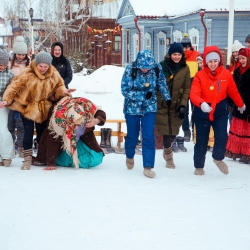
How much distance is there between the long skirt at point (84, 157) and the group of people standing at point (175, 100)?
0.44m

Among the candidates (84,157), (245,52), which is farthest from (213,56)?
(84,157)

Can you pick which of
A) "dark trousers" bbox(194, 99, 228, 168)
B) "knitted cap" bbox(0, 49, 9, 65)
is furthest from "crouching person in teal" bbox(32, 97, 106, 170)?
"dark trousers" bbox(194, 99, 228, 168)

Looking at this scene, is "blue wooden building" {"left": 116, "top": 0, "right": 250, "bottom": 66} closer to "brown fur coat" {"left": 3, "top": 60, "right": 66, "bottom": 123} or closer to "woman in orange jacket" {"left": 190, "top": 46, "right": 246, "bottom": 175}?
"woman in orange jacket" {"left": 190, "top": 46, "right": 246, "bottom": 175}

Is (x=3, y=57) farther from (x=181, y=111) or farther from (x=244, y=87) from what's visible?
(x=244, y=87)

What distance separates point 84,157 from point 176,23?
17.5 meters

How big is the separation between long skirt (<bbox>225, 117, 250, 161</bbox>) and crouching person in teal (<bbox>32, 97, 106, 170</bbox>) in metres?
1.99

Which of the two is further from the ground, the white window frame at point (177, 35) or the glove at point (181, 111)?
the white window frame at point (177, 35)

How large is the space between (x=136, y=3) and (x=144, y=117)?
1946 cm

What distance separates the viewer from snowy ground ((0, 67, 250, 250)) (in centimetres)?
415

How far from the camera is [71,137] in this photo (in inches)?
265

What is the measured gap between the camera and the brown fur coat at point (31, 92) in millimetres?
6699

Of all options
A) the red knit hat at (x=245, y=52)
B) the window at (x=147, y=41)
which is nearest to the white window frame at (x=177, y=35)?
the window at (x=147, y=41)

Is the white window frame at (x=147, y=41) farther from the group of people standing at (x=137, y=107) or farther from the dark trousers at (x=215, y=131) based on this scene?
the dark trousers at (x=215, y=131)

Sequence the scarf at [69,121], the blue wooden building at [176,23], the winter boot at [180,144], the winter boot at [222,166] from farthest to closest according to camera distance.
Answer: the blue wooden building at [176,23], the winter boot at [180,144], the scarf at [69,121], the winter boot at [222,166]
